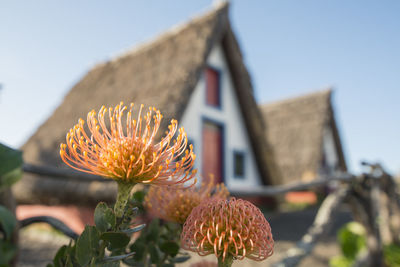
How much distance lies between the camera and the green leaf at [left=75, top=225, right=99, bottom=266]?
50 centimetres

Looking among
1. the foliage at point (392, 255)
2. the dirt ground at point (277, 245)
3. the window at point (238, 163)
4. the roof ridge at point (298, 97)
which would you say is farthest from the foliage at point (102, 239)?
the roof ridge at point (298, 97)

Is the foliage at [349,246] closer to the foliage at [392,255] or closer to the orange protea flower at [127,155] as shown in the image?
the foliage at [392,255]

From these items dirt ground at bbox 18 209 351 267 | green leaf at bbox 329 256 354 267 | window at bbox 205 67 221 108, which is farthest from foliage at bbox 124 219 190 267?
window at bbox 205 67 221 108

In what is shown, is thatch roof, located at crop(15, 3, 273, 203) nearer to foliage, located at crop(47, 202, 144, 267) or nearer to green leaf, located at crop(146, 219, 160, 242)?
green leaf, located at crop(146, 219, 160, 242)

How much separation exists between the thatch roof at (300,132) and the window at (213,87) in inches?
186

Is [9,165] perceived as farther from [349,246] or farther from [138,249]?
[349,246]

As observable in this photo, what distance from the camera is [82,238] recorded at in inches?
19.6

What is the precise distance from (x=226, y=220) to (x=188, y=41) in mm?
8012

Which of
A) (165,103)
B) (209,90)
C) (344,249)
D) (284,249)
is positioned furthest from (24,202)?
→ (344,249)

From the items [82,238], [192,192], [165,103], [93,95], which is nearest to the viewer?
[82,238]

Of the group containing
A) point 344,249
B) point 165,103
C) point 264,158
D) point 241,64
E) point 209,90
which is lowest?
point 344,249

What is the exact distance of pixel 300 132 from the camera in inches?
568

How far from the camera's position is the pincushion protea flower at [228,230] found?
53 cm

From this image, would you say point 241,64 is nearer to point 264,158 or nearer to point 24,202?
point 264,158
